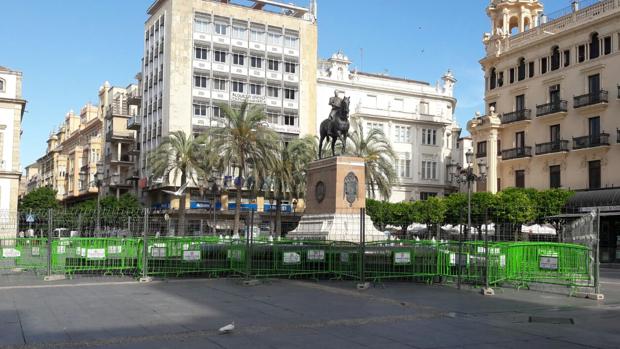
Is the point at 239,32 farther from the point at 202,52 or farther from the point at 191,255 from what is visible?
the point at 191,255

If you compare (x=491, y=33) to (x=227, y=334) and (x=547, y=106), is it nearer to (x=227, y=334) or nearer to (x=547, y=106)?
(x=547, y=106)

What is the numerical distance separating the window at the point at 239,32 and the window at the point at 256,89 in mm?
4863

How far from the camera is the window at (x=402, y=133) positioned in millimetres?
74875

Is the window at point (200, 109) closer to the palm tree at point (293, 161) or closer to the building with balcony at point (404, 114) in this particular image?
the building with balcony at point (404, 114)

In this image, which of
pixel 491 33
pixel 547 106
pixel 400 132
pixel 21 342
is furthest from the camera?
pixel 400 132

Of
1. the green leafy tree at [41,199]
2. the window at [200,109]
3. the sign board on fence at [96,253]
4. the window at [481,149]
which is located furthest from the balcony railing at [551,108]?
the green leafy tree at [41,199]

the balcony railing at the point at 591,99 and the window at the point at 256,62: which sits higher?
the window at the point at 256,62

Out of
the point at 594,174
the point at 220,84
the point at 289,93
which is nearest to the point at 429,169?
the point at 289,93

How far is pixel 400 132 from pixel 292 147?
2648cm

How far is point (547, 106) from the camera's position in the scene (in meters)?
51.0

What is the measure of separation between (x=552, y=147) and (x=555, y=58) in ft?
22.5

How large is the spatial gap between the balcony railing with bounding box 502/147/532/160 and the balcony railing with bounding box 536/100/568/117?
2.88 m

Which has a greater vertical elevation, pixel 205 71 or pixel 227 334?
pixel 205 71

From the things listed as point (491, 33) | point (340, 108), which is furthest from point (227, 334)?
point (491, 33)
